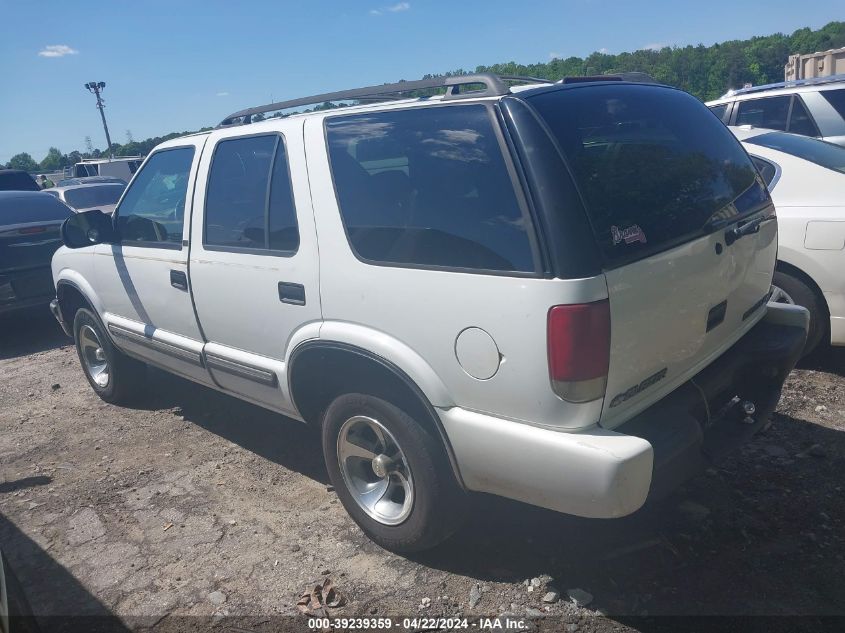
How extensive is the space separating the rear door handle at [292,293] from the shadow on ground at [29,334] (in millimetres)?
5308

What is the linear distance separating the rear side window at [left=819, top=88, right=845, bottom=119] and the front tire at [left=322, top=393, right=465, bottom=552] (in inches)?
277

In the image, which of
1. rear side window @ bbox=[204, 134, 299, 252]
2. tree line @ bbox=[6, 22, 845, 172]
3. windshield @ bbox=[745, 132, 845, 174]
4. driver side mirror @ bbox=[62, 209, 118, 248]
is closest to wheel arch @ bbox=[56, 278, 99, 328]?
driver side mirror @ bbox=[62, 209, 118, 248]

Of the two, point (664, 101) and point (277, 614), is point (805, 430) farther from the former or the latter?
point (277, 614)

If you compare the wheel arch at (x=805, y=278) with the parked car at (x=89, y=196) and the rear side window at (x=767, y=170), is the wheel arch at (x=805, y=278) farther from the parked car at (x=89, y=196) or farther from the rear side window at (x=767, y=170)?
the parked car at (x=89, y=196)

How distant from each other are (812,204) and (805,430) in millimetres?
1479

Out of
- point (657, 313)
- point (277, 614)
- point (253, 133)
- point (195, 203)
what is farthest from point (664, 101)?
point (277, 614)

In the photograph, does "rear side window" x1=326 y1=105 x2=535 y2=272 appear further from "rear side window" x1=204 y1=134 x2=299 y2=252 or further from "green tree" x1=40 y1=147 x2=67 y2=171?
"green tree" x1=40 y1=147 x2=67 y2=171

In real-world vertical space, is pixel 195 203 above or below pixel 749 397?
above

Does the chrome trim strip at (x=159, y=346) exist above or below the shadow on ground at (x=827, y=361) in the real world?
above

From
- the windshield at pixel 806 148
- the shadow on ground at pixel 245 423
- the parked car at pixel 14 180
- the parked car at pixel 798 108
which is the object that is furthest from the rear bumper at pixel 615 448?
the parked car at pixel 14 180

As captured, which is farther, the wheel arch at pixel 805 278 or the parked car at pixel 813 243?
the wheel arch at pixel 805 278

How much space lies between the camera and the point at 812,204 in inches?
174

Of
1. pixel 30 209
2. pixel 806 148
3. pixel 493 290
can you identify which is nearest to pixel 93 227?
pixel 493 290

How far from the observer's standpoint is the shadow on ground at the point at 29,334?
7438mm
